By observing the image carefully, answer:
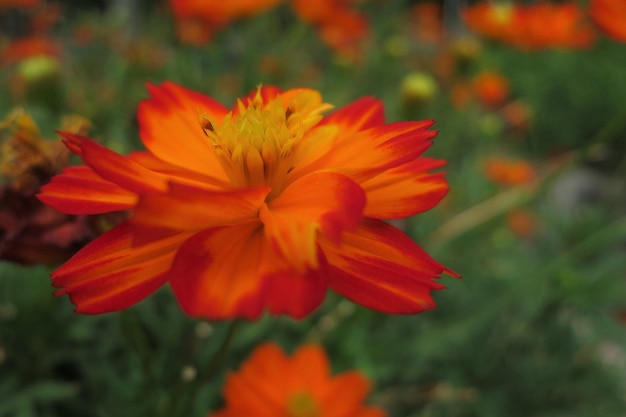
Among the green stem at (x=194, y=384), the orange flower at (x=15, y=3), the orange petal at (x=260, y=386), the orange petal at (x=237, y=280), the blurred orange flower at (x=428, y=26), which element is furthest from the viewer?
the blurred orange flower at (x=428, y=26)

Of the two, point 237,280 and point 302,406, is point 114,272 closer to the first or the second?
point 237,280

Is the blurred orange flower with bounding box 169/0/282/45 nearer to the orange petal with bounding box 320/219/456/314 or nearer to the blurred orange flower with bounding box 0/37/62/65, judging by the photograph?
the blurred orange flower with bounding box 0/37/62/65

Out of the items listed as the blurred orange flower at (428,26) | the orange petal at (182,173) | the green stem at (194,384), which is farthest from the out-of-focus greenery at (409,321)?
the blurred orange flower at (428,26)

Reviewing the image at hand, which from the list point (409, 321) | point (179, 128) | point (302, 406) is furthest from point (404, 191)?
point (409, 321)

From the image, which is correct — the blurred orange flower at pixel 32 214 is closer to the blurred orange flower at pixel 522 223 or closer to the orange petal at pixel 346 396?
the orange petal at pixel 346 396

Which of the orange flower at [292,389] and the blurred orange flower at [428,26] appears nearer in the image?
the orange flower at [292,389]

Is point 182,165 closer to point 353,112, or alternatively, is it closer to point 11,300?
point 353,112

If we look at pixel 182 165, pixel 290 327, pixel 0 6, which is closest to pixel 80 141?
pixel 182 165

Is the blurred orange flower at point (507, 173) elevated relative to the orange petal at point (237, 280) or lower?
lower
